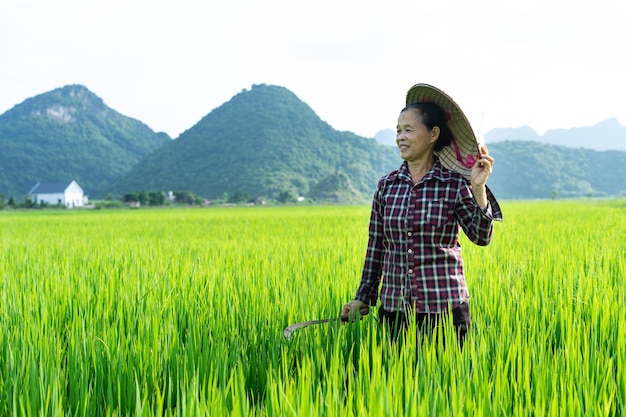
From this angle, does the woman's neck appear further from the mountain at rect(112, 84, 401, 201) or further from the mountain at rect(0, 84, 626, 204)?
the mountain at rect(112, 84, 401, 201)

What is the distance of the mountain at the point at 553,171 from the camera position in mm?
102188

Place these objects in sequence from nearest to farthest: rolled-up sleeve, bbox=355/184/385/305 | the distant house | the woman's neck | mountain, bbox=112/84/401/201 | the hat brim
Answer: the hat brim → the woman's neck → rolled-up sleeve, bbox=355/184/385/305 → the distant house → mountain, bbox=112/84/401/201

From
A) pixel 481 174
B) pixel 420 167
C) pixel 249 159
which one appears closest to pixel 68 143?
pixel 249 159

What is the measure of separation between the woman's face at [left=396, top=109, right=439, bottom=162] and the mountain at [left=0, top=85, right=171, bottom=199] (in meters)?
96.8

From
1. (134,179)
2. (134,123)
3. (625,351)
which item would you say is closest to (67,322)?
(625,351)

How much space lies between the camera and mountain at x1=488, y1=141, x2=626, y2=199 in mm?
102188

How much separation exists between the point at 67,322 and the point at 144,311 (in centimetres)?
33

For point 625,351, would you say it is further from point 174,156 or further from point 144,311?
point 174,156

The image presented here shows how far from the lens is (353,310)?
2027mm

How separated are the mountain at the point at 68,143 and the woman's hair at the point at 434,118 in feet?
318

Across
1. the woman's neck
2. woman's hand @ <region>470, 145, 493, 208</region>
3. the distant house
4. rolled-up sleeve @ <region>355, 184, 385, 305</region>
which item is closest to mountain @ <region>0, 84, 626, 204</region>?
the distant house

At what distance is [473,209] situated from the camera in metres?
1.88

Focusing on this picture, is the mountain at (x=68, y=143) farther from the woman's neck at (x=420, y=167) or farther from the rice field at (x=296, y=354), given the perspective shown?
the woman's neck at (x=420, y=167)

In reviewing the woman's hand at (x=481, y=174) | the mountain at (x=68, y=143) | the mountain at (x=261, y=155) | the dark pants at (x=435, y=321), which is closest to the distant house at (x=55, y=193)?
the mountain at (x=261, y=155)
